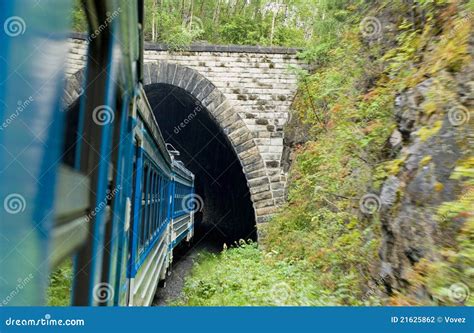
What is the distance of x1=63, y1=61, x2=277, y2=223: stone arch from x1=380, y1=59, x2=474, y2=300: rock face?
7.57m

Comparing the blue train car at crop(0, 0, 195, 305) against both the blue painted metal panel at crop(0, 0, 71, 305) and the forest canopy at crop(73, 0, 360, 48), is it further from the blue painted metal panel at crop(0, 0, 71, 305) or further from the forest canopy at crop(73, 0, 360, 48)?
the forest canopy at crop(73, 0, 360, 48)

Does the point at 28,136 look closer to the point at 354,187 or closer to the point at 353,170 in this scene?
the point at 354,187

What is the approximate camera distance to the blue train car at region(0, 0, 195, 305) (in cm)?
108

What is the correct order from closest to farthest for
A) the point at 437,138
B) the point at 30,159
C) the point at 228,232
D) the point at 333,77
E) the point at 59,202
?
the point at 30,159 → the point at 59,202 → the point at 437,138 → the point at 333,77 → the point at 228,232

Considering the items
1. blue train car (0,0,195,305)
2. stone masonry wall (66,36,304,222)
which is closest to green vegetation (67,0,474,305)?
blue train car (0,0,195,305)

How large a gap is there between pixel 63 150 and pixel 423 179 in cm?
315

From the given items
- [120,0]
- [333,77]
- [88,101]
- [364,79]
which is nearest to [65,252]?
[88,101]

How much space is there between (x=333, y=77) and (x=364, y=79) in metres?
1.66

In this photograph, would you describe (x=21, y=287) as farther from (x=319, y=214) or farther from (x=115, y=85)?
(x=319, y=214)

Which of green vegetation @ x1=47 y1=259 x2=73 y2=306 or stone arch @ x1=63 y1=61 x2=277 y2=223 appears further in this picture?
stone arch @ x1=63 y1=61 x2=277 y2=223

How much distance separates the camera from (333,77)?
29.4ft

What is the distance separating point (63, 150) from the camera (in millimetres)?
1457

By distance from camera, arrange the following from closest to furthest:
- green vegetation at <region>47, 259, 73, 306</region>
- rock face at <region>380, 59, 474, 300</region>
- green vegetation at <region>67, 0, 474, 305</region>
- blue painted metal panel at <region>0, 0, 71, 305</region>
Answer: blue painted metal panel at <region>0, 0, 71, 305</region> < green vegetation at <region>47, 259, 73, 306</region> < green vegetation at <region>67, 0, 474, 305</region> < rock face at <region>380, 59, 474, 300</region>

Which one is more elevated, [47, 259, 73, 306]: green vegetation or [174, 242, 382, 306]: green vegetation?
[47, 259, 73, 306]: green vegetation
